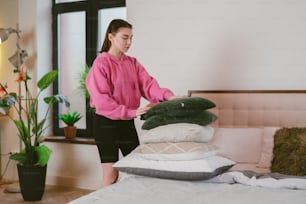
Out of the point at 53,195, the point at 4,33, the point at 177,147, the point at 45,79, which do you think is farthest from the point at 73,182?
→ the point at 177,147

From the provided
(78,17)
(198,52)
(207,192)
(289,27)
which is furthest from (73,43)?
(207,192)

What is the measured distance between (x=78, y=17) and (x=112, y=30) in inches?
83.2

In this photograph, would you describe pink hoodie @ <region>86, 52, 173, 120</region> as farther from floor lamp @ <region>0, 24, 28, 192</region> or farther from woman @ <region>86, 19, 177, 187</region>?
floor lamp @ <region>0, 24, 28, 192</region>

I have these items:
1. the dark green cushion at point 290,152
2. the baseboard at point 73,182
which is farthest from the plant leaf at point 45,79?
the dark green cushion at point 290,152

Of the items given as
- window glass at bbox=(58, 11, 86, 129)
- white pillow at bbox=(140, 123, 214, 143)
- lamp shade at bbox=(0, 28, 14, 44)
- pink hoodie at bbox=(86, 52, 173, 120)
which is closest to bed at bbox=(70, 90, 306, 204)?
white pillow at bbox=(140, 123, 214, 143)

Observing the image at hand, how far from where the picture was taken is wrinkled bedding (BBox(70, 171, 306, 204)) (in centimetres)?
162

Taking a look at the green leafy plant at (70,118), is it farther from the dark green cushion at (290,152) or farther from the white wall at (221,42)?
the dark green cushion at (290,152)

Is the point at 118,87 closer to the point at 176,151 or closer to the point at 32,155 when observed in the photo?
the point at 176,151

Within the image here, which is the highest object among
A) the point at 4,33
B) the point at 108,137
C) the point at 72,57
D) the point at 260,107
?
the point at 4,33

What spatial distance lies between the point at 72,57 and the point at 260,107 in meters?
2.26

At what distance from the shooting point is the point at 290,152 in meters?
2.43

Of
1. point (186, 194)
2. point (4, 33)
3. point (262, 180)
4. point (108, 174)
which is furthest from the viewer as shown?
point (4, 33)

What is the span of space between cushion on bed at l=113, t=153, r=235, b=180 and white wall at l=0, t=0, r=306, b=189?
1.27m

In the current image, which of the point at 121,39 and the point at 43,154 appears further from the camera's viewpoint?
the point at 43,154
